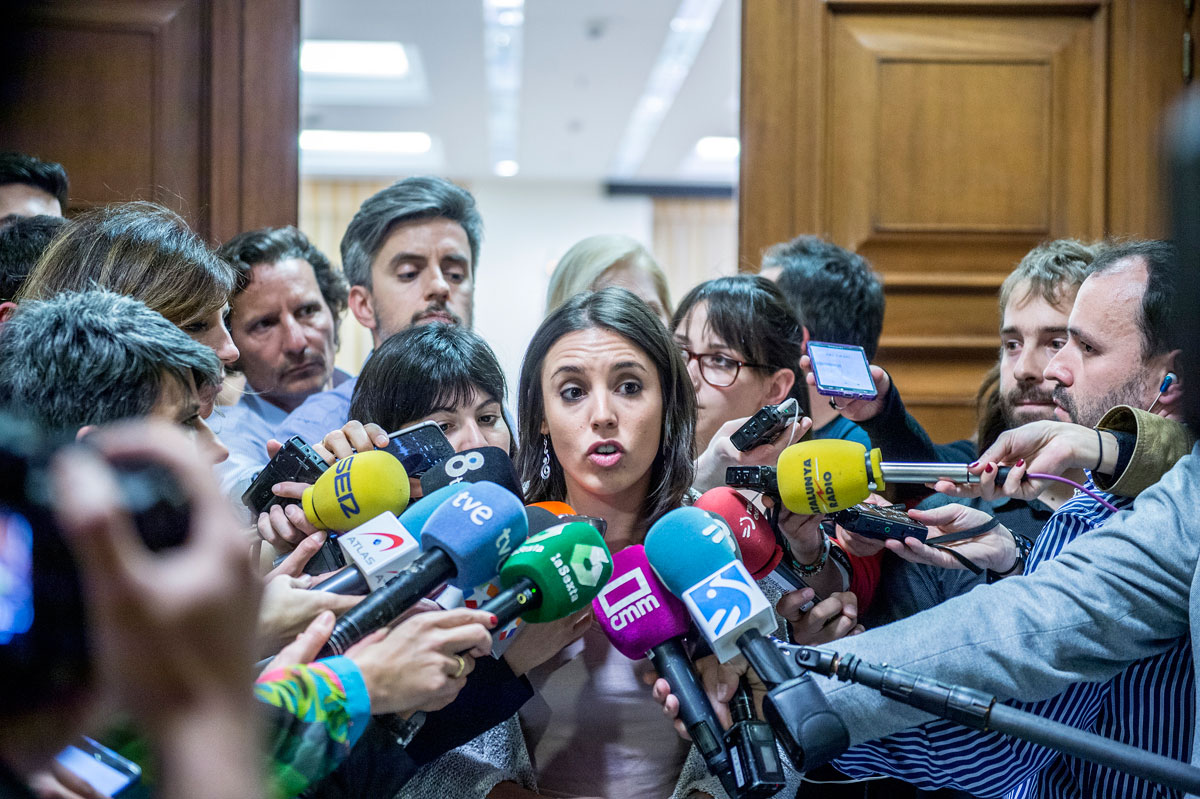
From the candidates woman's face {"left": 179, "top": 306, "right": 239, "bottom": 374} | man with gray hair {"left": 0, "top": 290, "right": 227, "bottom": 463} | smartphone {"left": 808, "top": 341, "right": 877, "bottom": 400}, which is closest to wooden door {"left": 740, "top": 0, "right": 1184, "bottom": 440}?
smartphone {"left": 808, "top": 341, "right": 877, "bottom": 400}

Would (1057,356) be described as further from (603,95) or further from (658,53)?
(603,95)

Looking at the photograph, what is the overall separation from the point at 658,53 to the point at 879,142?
11.0ft

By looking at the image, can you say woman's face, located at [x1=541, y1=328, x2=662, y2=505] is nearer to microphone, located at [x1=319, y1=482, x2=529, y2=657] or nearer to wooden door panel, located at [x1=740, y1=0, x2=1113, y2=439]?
microphone, located at [x1=319, y1=482, x2=529, y2=657]

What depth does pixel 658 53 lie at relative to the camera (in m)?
6.05

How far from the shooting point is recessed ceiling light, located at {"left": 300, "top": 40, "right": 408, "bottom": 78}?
6195 millimetres

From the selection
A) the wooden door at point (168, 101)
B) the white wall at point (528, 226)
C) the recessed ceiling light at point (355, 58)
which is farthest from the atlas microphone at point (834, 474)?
the white wall at point (528, 226)

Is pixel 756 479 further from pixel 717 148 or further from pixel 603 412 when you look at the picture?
pixel 717 148

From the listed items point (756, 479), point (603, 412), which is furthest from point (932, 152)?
point (756, 479)

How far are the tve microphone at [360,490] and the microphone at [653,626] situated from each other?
313mm

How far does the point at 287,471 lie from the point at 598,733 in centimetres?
62

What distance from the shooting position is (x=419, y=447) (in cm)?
155

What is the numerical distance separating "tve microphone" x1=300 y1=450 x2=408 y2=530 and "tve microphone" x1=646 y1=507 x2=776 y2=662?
36 centimetres

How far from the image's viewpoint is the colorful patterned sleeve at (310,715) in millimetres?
889

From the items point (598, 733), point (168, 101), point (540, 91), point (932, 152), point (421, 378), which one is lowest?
point (598, 733)
